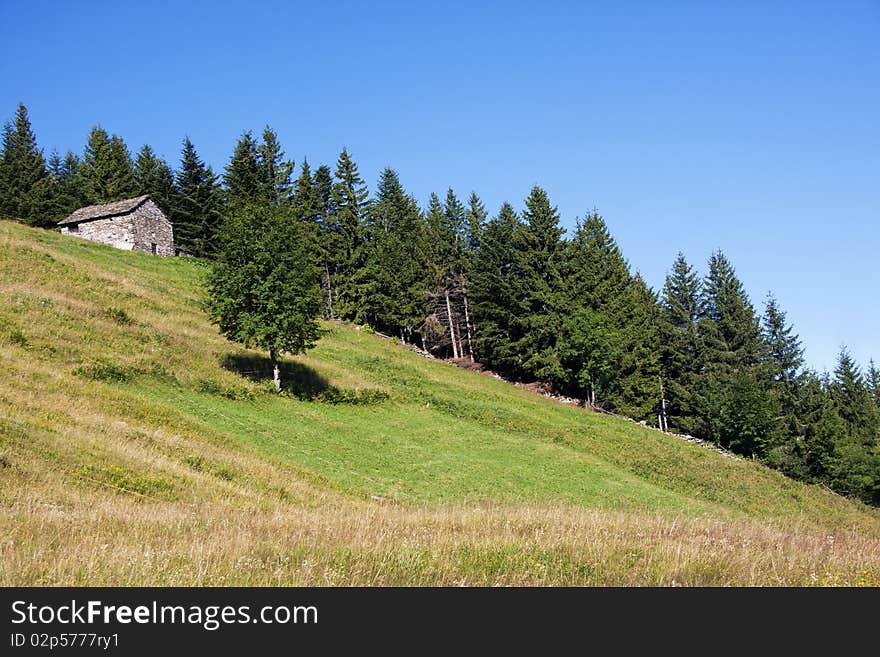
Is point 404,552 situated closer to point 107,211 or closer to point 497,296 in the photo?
point 497,296

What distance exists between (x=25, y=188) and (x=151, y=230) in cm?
2562

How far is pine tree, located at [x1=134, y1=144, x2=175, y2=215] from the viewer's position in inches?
2872

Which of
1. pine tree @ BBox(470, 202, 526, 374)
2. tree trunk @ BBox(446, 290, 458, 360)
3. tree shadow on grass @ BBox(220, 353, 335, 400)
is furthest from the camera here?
tree trunk @ BBox(446, 290, 458, 360)

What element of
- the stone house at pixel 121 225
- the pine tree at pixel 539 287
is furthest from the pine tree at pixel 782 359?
the stone house at pixel 121 225

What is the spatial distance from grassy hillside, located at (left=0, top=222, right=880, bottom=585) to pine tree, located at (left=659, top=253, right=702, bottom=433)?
1968 cm

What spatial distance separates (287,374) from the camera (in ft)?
118

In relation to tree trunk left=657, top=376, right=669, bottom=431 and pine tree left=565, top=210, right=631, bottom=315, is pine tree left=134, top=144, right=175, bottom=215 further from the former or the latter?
tree trunk left=657, top=376, right=669, bottom=431

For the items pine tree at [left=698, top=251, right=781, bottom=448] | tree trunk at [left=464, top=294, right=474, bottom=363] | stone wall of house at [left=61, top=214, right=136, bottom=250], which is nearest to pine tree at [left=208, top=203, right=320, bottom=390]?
stone wall of house at [left=61, top=214, right=136, bottom=250]

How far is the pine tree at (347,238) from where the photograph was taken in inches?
2660

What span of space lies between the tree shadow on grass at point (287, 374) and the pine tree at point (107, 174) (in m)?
50.2

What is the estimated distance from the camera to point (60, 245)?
49.6 metres

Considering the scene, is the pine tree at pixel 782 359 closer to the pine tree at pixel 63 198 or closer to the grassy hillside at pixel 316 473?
the grassy hillside at pixel 316 473
